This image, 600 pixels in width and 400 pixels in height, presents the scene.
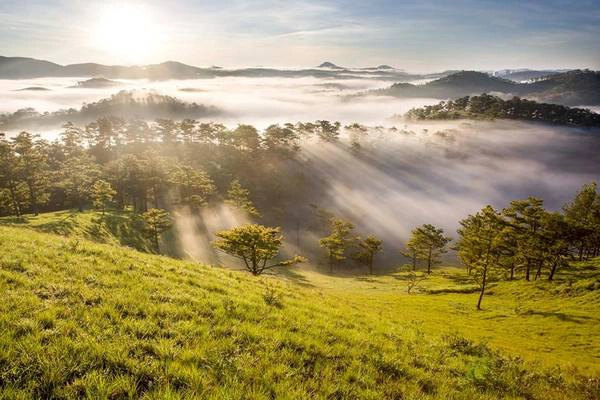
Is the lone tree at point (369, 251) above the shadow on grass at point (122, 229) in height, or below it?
below

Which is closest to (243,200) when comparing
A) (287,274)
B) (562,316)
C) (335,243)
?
(335,243)

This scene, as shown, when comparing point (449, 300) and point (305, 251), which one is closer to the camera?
point (449, 300)

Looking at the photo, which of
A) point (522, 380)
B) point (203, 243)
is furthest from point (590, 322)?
point (203, 243)

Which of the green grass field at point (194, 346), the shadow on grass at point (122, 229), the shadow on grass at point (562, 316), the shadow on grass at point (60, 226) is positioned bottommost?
the shadow on grass at point (562, 316)

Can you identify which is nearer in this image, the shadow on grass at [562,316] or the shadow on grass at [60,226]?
the shadow on grass at [562,316]

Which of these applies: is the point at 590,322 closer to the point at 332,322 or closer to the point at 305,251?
the point at 332,322

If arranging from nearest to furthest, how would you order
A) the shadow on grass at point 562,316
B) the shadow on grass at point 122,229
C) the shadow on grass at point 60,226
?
the shadow on grass at point 562,316, the shadow on grass at point 60,226, the shadow on grass at point 122,229

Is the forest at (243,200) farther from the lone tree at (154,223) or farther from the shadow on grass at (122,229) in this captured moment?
the shadow on grass at (122,229)

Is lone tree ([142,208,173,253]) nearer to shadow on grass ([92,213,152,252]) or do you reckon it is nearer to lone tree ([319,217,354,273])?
shadow on grass ([92,213,152,252])

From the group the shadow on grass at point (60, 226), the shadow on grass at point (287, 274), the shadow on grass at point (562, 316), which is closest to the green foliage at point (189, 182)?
the shadow on grass at point (287, 274)

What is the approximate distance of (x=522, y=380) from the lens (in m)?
12.5

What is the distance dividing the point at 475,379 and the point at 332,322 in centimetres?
515

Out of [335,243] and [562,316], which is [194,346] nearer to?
[562,316]

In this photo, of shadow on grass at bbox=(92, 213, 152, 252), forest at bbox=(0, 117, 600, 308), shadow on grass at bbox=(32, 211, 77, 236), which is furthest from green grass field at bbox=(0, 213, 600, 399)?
shadow on grass at bbox=(92, 213, 152, 252)
